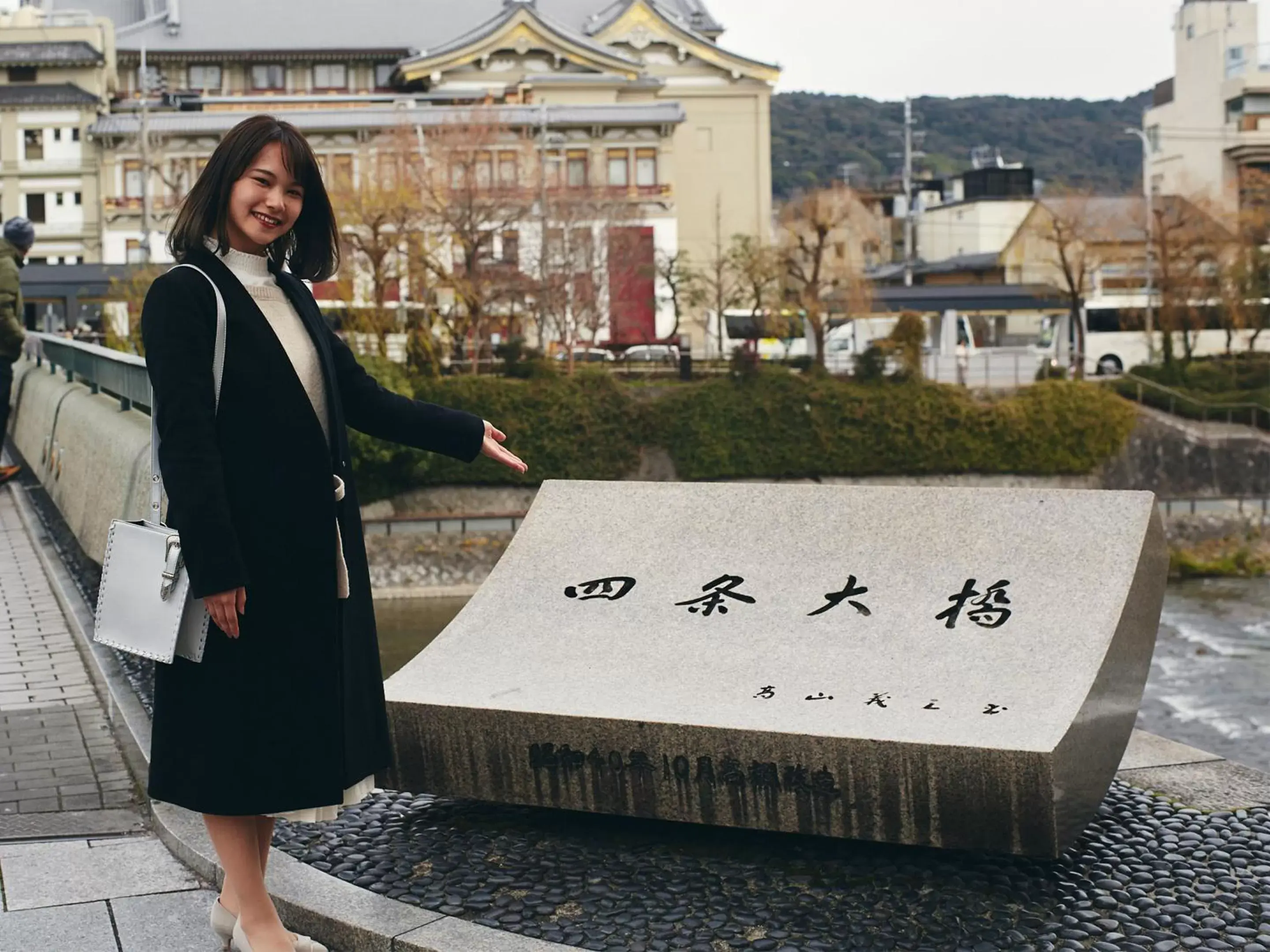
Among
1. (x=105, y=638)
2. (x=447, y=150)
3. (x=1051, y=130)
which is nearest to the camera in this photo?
(x=105, y=638)

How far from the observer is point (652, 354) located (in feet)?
126

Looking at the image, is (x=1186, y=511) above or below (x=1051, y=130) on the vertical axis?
below

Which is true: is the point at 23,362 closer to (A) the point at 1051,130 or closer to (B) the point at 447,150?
(B) the point at 447,150

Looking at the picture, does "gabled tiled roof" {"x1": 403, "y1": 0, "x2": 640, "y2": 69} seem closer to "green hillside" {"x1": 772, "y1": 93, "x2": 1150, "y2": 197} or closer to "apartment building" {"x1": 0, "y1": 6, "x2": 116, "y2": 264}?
"apartment building" {"x1": 0, "y1": 6, "x2": 116, "y2": 264}

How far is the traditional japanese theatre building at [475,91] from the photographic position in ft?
146

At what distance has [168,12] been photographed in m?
51.2

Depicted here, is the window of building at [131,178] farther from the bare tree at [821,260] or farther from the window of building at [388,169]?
the bare tree at [821,260]

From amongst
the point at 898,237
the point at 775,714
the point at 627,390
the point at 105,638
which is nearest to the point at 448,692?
the point at 775,714

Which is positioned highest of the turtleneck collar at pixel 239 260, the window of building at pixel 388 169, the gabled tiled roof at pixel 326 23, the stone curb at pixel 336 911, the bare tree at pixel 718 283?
the gabled tiled roof at pixel 326 23

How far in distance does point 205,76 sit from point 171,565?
5113 cm

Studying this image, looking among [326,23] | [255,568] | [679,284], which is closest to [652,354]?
[679,284]

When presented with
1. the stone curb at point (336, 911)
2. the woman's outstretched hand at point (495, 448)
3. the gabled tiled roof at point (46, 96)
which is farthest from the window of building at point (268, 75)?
the woman's outstretched hand at point (495, 448)

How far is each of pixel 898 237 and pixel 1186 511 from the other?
42.1m

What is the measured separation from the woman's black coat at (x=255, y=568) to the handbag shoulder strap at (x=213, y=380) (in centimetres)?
1
